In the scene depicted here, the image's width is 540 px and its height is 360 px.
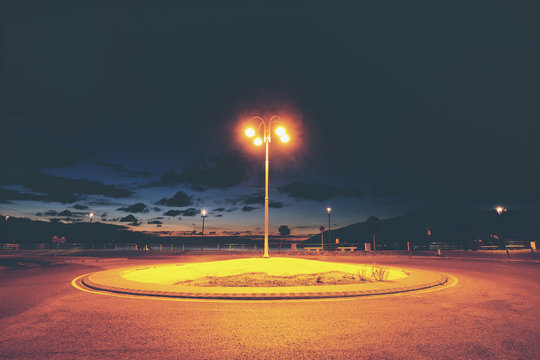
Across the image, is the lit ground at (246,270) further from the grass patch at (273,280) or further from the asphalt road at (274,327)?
the asphalt road at (274,327)

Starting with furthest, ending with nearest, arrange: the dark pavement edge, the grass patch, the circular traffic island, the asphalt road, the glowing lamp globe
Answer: the glowing lamp globe
the grass patch
the circular traffic island
the dark pavement edge
the asphalt road

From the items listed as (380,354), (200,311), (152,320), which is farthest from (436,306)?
(152,320)

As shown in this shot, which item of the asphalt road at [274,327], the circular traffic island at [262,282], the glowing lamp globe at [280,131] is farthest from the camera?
the glowing lamp globe at [280,131]

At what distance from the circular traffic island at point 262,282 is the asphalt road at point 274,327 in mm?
641

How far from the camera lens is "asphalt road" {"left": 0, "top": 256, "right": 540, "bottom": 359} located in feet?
13.5

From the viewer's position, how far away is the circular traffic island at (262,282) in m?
8.16

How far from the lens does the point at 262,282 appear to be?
10.3m

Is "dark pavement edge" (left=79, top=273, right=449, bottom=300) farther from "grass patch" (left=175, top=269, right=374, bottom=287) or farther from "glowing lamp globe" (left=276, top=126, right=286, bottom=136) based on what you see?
"glowing lamp globe" (left=276, top=126, right=286, bottom=136)

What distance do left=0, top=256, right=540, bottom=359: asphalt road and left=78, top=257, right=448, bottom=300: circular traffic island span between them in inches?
25.2

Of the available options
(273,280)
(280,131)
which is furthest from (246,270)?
(280,131)

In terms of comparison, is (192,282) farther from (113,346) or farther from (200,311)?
(113,346)

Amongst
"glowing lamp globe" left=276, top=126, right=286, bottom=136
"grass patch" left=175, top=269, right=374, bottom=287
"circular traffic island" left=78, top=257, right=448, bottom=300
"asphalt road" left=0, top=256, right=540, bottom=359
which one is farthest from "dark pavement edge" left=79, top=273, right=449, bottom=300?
"glowing lamp globe" left=276, top=126, right=286, bottom=136

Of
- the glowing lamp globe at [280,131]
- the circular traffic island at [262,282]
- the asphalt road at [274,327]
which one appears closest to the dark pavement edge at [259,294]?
the circular traffic island at [262,282]

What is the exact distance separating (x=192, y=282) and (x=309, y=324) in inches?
250
